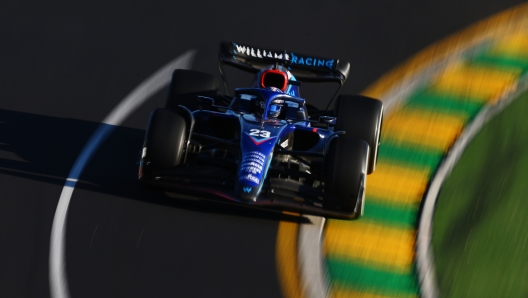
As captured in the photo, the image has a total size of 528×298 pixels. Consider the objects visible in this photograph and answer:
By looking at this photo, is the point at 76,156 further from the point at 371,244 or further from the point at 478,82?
the point at 478,82

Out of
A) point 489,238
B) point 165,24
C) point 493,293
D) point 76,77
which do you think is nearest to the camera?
point 493,293

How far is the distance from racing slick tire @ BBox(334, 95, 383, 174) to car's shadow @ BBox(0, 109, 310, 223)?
0.99 metres

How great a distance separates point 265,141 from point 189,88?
1.36m

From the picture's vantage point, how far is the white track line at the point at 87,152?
22.2 ft

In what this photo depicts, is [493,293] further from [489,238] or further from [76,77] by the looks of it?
[76,77]

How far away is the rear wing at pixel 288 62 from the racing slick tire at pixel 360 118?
2.02 feet

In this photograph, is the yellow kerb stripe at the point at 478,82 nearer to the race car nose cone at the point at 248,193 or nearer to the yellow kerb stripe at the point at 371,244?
the yellow kerb stripe at the point at 371,244

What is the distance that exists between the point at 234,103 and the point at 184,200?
3.82 ft

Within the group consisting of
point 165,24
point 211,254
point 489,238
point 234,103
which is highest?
point 165,24

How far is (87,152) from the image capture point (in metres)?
8.27

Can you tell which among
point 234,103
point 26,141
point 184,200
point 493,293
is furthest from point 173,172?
point 493,293

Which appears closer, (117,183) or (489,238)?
(489,238)

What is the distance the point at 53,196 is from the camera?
7.62 meters

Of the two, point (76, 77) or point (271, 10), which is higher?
point (271, 10)
